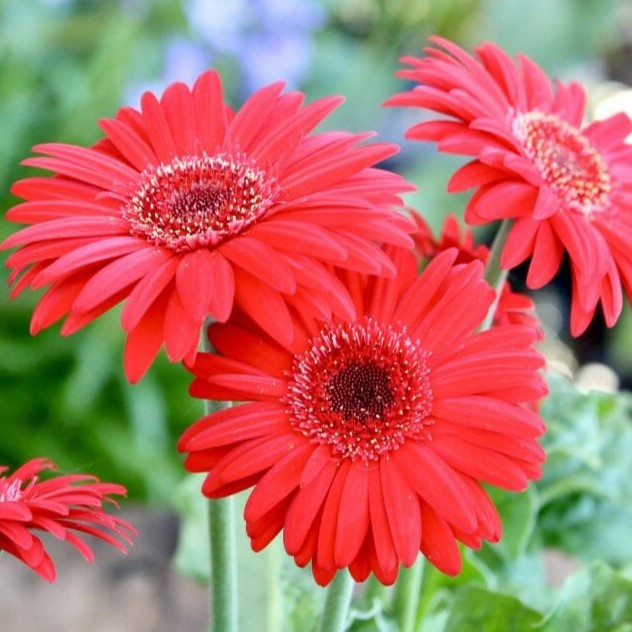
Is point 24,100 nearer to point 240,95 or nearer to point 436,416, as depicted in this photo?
point 240,95

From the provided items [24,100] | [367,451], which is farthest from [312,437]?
[24,100]

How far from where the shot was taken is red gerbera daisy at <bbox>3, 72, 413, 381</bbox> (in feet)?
1.22

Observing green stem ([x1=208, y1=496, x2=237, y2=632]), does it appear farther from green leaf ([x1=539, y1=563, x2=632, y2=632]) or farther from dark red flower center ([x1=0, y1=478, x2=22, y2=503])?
green leaf ([x1=539, y1=563, x2=632, y2=632])

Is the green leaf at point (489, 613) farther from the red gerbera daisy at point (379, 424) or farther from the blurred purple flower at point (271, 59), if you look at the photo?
the blurred purple flower at point (271, 59)

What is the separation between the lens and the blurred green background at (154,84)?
1.38 m

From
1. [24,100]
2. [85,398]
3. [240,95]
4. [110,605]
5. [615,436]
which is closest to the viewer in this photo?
[615,436]

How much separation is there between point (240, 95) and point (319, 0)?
366mm

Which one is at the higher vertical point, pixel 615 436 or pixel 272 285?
pixel 615 436

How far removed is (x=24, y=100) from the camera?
4.78ft

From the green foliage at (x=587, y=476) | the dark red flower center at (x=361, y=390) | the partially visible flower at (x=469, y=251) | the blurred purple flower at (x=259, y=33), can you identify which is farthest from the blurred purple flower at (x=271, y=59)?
the dark red flower center at (x=361, y=390)

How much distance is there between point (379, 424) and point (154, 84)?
1.20 m

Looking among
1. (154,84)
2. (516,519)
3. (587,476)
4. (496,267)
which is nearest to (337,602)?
(496,267)

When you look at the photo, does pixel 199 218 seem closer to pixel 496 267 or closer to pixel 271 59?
pixel 496 267

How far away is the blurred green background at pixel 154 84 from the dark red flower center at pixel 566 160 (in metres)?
0.85
